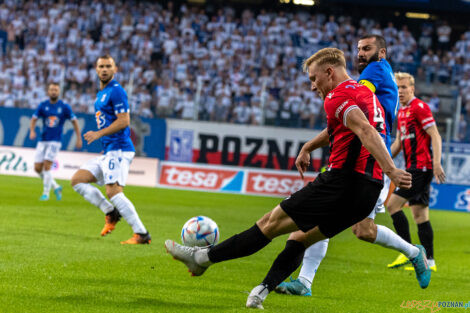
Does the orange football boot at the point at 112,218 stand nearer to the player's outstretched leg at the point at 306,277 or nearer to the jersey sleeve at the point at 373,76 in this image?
the player's outstretched leg at the point at 306,277

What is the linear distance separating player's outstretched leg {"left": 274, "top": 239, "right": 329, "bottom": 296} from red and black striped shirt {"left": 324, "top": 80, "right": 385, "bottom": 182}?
1.53 meters

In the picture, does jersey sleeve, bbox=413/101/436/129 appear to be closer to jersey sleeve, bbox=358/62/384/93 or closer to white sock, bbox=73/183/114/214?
jersey sleeve, bbox=358/62/384/93

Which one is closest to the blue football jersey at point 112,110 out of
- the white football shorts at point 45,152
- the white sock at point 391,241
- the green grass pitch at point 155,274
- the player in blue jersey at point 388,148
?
the green grass pitch at point 155,274

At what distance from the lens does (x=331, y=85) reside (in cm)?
546

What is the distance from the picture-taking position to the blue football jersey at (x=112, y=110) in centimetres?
915

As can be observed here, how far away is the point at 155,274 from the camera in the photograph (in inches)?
Answer: 285

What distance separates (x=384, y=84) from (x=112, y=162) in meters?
3.91

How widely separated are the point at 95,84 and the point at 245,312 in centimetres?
2287

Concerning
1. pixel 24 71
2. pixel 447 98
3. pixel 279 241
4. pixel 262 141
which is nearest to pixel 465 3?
pixel 447 98

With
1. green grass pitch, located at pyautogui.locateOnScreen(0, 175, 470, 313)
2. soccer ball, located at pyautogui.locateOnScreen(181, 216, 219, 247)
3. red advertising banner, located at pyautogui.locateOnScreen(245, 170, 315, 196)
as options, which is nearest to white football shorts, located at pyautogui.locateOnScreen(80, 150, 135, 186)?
green grass pitch, located at pyautogui.locateOnScreen(0, 175, 470, 313)

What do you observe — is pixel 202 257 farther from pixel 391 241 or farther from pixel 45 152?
pixel 45 152

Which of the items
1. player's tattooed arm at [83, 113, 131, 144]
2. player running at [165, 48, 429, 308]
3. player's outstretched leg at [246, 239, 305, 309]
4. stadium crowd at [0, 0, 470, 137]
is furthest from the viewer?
stadium crowd at [0, 0, 470, 137]

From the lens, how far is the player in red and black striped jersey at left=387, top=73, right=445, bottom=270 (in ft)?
30.4

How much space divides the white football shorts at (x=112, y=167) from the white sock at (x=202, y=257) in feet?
12.7
